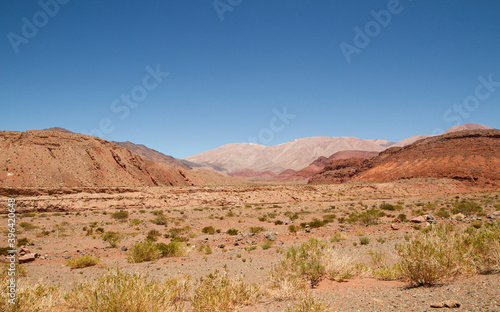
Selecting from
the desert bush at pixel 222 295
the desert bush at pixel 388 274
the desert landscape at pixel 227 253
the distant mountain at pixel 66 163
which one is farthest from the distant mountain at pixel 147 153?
the desert bush at pixel 222 295

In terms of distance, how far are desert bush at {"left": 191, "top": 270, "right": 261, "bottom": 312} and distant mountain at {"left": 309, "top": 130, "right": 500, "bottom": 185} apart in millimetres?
61760

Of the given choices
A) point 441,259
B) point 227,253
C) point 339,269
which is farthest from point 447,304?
point 227,253

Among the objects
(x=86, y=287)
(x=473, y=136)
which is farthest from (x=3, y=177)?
(x=473, y=136)

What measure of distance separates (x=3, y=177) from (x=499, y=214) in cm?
5639

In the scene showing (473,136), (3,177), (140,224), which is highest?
(473,136)

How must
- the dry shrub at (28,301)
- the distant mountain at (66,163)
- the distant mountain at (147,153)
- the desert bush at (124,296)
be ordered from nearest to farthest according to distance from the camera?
the desert bush at (124,296) < the dry shrub at (28,301) < the distant mountain at (66,163) < the distant mountain at (147,153)

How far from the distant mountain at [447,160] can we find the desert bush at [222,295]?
6176cm

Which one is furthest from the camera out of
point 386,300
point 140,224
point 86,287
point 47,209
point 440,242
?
point 47,209

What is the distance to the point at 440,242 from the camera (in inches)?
239

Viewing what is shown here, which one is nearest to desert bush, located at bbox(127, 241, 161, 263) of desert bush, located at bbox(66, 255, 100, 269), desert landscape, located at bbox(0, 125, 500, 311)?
desert landscape, located at bbox(0, 125, 500, 311)

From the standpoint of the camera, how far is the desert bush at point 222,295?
17.0 feet

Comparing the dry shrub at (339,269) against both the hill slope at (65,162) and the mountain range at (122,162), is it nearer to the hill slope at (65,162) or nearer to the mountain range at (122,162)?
the hill slope at (65,162)

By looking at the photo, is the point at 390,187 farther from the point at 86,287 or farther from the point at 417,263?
the point at 86,287

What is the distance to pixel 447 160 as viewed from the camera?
60781 mm
